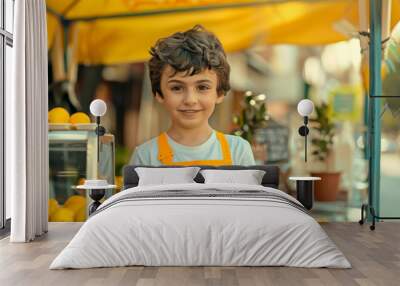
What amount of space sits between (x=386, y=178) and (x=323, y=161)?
0.77 metres

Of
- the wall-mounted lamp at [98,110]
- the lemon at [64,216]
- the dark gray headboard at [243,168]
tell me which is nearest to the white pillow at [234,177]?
the dark gray headboard at [243,168]

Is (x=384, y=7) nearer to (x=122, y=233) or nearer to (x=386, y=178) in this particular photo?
(x=386, y=178)

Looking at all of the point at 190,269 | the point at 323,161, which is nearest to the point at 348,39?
the point at 323,161

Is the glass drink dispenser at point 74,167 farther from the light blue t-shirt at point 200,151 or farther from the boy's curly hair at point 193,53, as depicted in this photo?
the boy's curly hair at point 193,53

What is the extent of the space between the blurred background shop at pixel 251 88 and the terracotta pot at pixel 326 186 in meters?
0.03

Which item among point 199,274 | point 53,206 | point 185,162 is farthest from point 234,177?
point 199,274

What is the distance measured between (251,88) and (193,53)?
800mm

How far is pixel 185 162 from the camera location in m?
7.59

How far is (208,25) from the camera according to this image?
7730 mm

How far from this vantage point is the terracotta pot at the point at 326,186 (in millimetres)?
7719

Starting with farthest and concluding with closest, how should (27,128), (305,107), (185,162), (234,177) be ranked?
(185,162)
(305,107)
(234,177)
(27,128)

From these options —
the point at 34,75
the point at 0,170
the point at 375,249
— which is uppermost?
the point at 34,75

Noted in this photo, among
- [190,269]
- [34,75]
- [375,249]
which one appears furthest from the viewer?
[34,75]

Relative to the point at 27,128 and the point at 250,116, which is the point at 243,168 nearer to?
the point at 250,116
